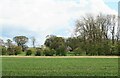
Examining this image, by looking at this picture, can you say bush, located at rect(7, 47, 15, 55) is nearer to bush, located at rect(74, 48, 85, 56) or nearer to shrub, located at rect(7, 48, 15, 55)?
shrub, located at rect(7, 48, 15, 55)

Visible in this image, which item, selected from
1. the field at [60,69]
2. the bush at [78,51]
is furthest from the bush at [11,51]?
the field at [60,69]

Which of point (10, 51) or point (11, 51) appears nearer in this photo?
point (10, 51)

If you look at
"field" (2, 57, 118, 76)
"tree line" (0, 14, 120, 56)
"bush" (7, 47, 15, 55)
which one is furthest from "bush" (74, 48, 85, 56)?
"field" (2, 57, 118, 76)

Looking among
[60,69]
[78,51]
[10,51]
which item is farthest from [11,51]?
[60,69]

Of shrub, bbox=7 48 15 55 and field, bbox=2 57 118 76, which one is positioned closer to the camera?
field, bbox=2 57 118 76

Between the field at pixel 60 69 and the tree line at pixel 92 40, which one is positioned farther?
the tree line at pixel 92 40

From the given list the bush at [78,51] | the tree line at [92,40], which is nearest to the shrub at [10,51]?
the tree line at [92,40]

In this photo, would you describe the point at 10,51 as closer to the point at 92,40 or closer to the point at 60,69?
the point at 92,40

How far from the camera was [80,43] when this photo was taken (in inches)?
2901

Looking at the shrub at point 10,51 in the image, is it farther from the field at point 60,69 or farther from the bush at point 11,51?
the field at point 60,69

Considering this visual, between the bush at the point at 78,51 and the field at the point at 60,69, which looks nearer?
the field at the point at 60,69

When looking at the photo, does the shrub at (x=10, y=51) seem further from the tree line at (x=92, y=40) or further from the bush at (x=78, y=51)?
the bush at (x=78, y=51)

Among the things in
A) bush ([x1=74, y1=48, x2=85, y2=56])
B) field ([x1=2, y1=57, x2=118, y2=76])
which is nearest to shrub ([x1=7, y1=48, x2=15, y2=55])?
bush ([x1=74, y1=48, x2=85, y2=56])

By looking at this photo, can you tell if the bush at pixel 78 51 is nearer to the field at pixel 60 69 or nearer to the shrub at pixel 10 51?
the shrub at pixel 10 51
